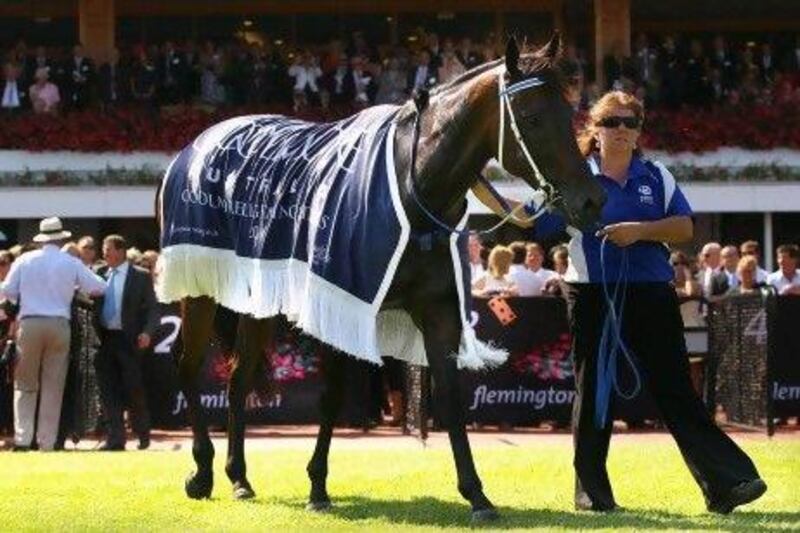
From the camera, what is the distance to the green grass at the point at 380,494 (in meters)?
8.88

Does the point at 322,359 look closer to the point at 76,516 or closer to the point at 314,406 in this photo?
the point at 76,516

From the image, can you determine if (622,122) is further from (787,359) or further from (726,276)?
(726,276)

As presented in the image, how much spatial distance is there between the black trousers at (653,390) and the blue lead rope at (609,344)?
0.11 feet

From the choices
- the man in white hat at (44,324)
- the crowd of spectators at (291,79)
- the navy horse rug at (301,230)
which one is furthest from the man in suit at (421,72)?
the navy horse rug at (301,230)

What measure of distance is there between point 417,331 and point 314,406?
8.75m

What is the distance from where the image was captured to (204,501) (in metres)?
10.1

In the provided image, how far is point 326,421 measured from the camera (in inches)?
391

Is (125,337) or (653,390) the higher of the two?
(125,337)

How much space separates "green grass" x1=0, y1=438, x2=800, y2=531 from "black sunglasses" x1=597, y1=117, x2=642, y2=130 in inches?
71.0

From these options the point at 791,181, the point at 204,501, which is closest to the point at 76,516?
the point at 204,501

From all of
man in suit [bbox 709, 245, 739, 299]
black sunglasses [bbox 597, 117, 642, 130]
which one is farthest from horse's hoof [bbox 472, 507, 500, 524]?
man in suit [bbox 709, 245, 739, 299]

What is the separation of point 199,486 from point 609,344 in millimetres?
2356

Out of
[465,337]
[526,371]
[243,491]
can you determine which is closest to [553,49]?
[465,337]

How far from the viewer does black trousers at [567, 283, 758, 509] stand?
9.22m
